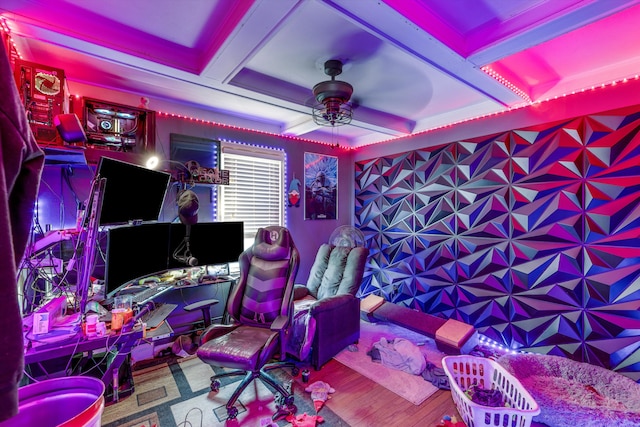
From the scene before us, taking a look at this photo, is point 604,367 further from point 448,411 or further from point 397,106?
point 397,106

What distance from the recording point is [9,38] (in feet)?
5.80

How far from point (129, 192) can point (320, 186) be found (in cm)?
282

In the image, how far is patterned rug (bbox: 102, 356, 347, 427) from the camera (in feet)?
6.40

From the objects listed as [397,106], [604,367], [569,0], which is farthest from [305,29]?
[604,367]

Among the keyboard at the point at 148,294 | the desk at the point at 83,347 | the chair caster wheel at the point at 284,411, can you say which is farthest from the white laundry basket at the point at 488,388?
the keyboard at the point at 148,294

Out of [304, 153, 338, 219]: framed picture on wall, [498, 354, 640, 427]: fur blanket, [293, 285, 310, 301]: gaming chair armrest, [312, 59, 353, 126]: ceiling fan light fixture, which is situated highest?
[312, 59, 353, 126]: ceiling fan light fixture

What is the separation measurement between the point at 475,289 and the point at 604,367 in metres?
1.15

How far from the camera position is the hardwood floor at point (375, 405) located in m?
2.00

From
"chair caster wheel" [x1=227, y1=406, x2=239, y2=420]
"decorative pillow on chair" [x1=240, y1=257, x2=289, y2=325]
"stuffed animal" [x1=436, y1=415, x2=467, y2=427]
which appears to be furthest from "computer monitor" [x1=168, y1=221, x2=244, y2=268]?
"stuffed animal" [x1=436, y1=415, x2=467, y2=427]

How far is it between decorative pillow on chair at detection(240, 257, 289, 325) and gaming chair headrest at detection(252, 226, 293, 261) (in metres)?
0.07

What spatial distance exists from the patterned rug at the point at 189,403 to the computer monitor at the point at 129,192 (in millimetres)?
1422

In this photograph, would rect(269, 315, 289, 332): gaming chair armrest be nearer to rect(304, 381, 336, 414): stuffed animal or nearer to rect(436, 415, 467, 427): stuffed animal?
rect(304, 381, 336, 414): stuffed animal

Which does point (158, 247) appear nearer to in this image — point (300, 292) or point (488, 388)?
point (300, 292)

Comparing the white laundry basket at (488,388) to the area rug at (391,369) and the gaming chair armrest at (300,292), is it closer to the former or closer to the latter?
the area rug at (391,369)
